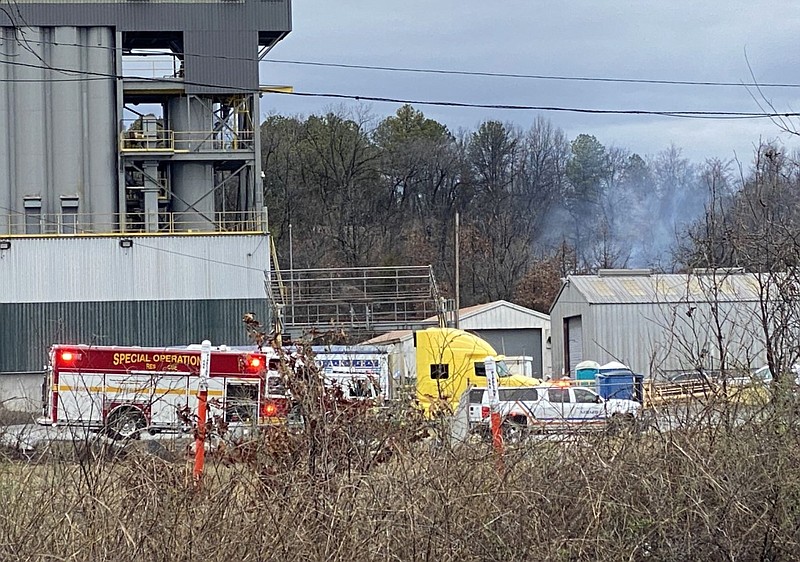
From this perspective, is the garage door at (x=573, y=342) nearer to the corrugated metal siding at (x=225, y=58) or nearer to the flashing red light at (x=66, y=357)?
the corrugated metal siding at (x=225, y=58)

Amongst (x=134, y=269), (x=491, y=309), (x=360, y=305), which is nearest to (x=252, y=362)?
(x=134, y=269)

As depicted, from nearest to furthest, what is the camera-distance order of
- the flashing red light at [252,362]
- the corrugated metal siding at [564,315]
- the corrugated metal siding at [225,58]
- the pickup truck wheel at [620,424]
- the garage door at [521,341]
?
the pickup truck wheel at [620,424] < the flashing red light at [252,362] < the corrugated metal siding at [564,315] < the corrugated metal siding at [225,58] < the garage door at [521,341]

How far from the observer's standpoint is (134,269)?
41125 millimetres

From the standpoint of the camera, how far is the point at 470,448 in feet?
27.2

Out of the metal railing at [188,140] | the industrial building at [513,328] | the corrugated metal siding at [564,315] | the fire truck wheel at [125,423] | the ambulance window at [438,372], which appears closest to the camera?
the fire truck wheel at [125,423]

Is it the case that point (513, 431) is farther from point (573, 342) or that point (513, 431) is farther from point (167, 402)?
point (573, 342)

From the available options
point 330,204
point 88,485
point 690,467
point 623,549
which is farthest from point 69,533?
point 330,204

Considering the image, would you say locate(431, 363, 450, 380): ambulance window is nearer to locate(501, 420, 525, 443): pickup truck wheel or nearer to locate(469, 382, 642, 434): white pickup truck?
locate(469, 382, 642, 434): white pickup truck

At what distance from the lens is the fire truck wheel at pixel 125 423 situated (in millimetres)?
8289

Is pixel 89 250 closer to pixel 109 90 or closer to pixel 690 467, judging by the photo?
pixel 109 90

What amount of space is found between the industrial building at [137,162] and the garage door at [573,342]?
43.2 feet

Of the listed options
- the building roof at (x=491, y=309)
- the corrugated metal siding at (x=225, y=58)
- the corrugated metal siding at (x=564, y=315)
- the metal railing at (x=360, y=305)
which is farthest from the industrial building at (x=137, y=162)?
the building roof at (x=491, y=309)

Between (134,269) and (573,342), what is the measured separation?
18.4 metres

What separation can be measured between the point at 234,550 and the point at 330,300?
36.8 m
